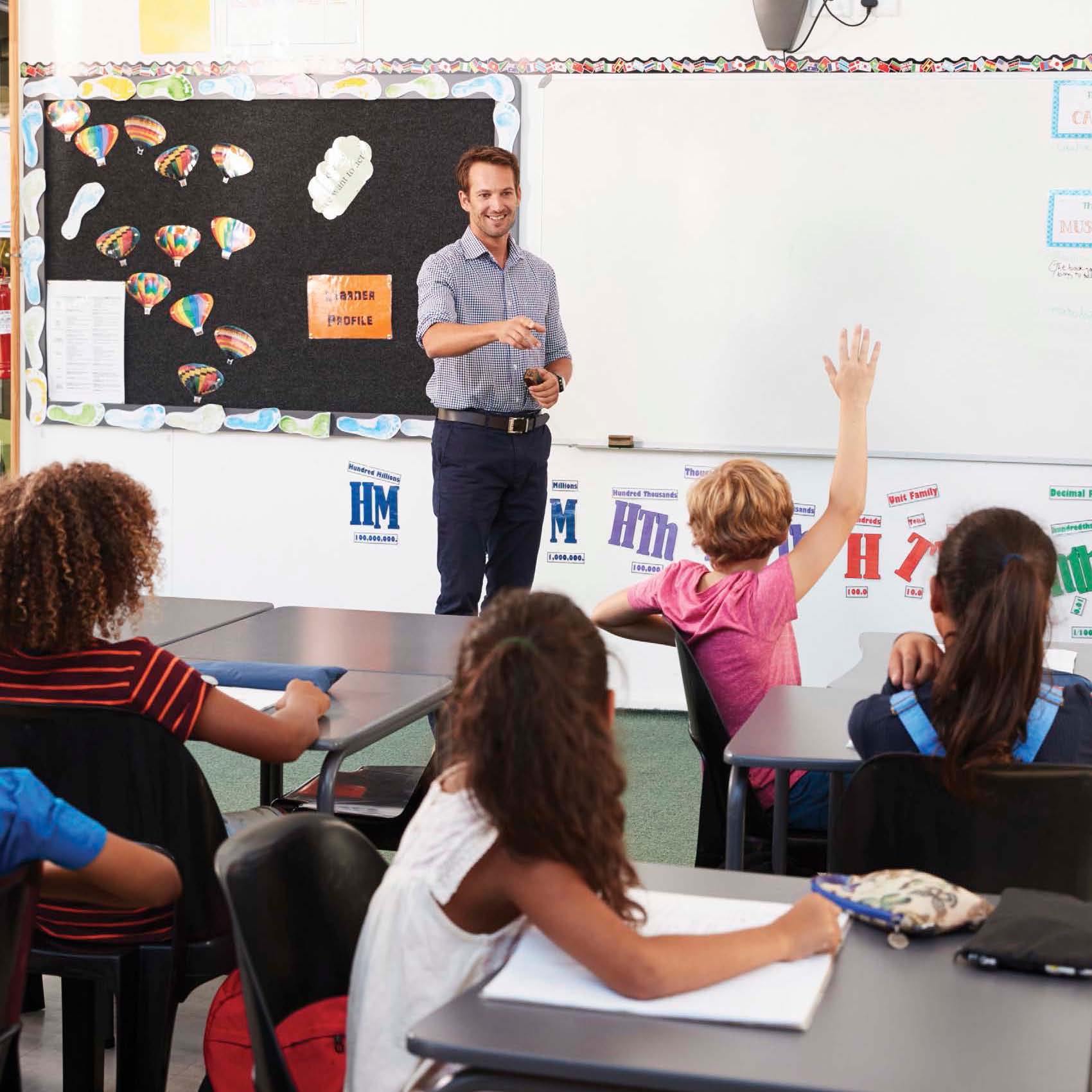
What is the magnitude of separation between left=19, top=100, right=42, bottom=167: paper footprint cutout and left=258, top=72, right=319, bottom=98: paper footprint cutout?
0.85m

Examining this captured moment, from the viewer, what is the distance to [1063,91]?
4395 mm

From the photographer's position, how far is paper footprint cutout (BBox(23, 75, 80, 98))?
5039 millimetres

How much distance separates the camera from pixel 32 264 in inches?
203

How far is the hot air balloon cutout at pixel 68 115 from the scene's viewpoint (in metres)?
5.04

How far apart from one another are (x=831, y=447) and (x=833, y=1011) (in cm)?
360

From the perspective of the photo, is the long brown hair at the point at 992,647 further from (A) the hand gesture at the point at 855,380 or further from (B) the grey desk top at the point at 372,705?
(A) the hand gesture at the point at 855,380

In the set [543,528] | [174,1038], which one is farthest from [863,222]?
[174,1038]

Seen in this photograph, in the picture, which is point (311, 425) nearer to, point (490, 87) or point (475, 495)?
point (475, 495)

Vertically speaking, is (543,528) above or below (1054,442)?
below

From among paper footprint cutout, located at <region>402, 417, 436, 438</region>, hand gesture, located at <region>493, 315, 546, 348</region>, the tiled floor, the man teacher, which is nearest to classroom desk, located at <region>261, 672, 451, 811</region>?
the tiled floor

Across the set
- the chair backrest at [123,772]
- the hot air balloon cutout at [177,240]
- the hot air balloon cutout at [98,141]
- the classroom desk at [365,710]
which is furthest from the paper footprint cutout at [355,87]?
the chair backrest at [123,772]

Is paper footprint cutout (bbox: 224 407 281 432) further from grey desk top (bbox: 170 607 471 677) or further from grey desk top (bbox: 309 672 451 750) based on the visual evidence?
grey desk top (bbox: 309 672 451 750)

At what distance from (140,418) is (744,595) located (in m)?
3.19

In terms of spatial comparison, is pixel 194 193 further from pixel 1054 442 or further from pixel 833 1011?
pixel 833 1011
